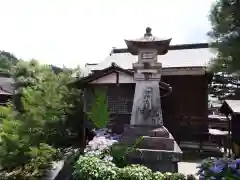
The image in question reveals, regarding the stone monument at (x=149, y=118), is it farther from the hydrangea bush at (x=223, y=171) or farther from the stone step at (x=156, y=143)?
the hydrangea bush at (x=223, y=171)

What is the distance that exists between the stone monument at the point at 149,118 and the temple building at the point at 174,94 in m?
3.77

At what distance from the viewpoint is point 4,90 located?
30672 millimetres

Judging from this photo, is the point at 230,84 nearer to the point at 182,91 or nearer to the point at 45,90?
the point at 182,91

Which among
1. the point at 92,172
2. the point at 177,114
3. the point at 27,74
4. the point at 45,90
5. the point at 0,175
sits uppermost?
the point at 27,74

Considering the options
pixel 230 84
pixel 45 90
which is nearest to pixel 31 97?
pixel 45 90

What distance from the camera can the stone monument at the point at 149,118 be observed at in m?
7.59

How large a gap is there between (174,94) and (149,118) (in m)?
6.50

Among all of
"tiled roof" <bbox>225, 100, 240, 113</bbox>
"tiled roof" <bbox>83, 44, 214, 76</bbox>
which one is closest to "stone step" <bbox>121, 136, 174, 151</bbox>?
"tiled roof" <bbox>225, 100, 240, 113</bbox>

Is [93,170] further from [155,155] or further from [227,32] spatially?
[227,32]

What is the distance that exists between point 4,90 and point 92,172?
2747 centimetres

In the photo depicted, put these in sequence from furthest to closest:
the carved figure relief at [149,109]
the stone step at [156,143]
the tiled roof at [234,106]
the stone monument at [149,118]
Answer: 1. the tiled roof at [234,106]
2. the carved figure relief at [149,109]
3. the stone step at [156,143]
4. the stone monument at [149,118]

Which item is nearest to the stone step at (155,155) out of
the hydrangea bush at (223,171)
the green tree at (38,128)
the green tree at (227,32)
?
the hydrangea bush at (223,171)

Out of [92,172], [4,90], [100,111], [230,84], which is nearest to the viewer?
[92,172]

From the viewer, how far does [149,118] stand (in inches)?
338
